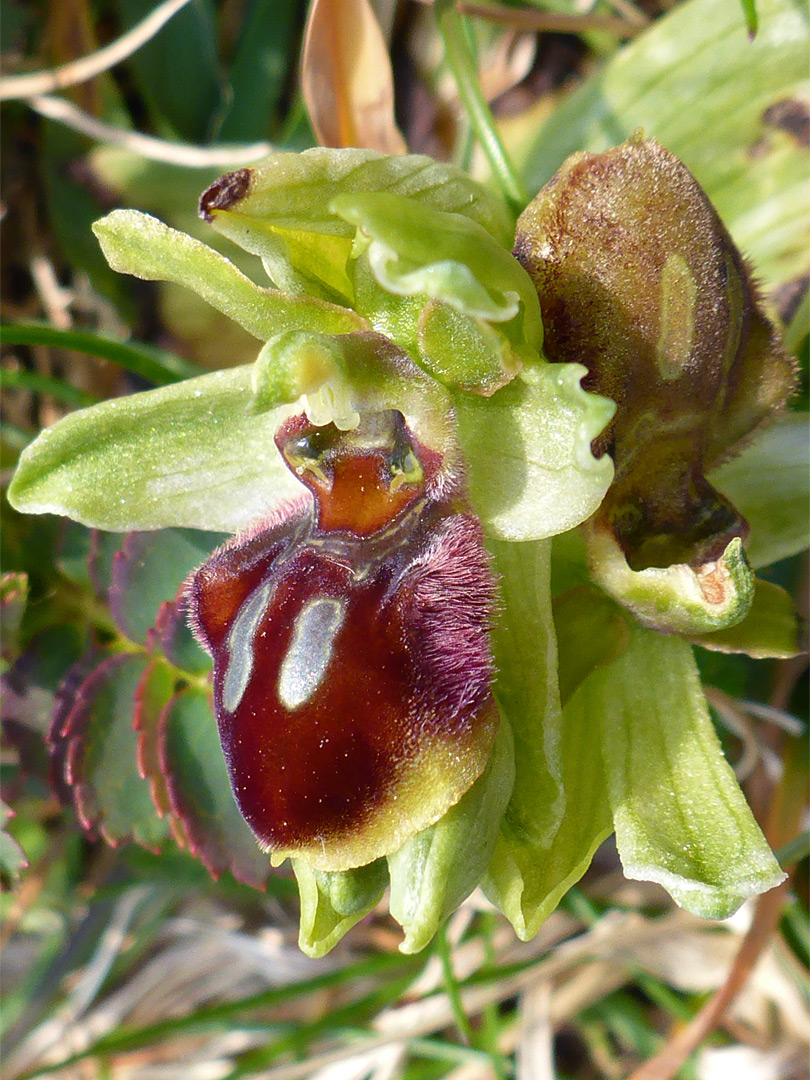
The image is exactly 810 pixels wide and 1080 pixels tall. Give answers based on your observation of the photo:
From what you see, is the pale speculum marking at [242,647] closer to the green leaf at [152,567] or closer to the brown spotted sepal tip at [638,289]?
the brown spotted sepal tip at [638,289]

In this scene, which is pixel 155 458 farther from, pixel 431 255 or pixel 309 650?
pixel 431 255

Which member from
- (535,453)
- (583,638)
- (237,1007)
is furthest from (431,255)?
(237,1007)

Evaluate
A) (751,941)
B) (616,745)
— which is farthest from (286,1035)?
(616,745)

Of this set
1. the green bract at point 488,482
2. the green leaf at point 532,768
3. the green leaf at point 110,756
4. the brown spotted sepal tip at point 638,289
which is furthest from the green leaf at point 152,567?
the brown spotted sepal tip at point 638,289

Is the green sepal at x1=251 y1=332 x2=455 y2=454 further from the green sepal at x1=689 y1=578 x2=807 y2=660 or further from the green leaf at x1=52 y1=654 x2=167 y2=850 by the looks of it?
the green leaf at x1=52 y1=654 x2=167 y2=850

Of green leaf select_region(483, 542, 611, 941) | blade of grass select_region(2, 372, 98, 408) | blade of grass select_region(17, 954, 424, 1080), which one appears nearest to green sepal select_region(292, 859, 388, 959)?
green leaf select_region(483, 542, 611, 941)

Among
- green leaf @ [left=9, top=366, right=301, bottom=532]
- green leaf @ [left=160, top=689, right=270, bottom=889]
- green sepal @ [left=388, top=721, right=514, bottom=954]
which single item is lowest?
green leaf @ [left=160, top=689, right=270, bottom=889]

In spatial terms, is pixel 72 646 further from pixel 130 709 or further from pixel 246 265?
pixel 246 265
